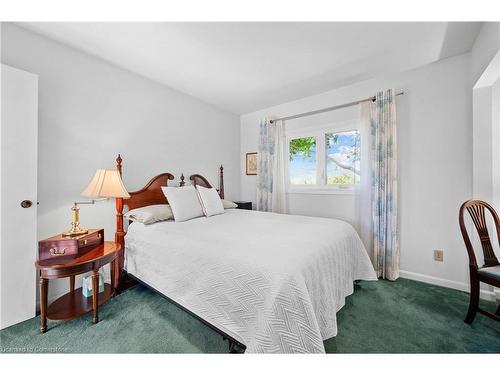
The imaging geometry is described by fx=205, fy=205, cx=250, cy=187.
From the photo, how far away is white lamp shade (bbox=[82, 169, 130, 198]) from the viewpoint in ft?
5.99

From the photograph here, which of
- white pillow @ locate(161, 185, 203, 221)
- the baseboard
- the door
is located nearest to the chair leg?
the baseboard

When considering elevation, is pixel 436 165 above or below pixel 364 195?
above

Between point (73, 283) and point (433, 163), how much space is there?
3.97 m

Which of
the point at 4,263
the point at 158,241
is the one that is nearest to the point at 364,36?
the point at 158,241

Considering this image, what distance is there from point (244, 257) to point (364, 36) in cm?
217

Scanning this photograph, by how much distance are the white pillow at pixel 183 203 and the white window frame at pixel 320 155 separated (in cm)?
160

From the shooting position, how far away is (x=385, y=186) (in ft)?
8.14

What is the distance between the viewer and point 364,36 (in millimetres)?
1848

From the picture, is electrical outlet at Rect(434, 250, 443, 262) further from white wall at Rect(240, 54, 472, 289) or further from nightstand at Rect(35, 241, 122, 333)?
nightstand at Rect(35, 241, 122, 333)

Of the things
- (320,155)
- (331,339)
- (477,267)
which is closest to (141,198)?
(331,339)

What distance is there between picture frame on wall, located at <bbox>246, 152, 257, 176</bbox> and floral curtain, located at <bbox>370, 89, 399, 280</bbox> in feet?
6.57

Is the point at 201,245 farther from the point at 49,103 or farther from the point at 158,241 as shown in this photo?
the point at 49,103

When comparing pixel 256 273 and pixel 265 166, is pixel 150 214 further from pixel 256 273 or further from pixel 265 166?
pixel 265 166

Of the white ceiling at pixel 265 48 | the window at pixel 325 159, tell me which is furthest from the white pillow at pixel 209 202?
the white ceiling at pixel 265 48
